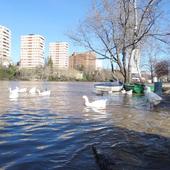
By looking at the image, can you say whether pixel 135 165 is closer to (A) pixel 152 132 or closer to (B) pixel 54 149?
(B) pixel 54 149

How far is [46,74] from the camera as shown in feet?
527

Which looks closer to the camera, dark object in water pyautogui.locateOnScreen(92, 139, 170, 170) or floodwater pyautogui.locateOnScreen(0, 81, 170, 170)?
dark object in water pyautogui.locateOnScreen(92, 139, 170, 170)

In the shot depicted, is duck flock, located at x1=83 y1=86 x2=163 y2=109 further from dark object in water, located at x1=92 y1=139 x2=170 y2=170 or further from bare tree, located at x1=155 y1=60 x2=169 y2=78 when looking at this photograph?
bare tree, located at x1=155 y1=60 x2=169 y2=78

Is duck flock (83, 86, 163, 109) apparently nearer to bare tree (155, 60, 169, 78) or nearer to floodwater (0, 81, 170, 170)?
floodwater (0, 81, 170, 170)

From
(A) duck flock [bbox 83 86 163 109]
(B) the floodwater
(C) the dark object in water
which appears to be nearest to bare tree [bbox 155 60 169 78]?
(A) duck flock [bbox 83 86 163 109]

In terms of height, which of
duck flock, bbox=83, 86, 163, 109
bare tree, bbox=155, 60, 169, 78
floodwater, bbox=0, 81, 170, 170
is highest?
bare tree, bbox=155, 60, 169, 78

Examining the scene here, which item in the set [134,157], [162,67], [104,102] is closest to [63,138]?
[134,157]

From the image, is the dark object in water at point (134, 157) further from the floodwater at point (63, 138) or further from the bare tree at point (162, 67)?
the bare tree at point (162, 67)

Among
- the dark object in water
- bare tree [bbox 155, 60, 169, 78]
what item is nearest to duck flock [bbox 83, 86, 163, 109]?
the dark object in water

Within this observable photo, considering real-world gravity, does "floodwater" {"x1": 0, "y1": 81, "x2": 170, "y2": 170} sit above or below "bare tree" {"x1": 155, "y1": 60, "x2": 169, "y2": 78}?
below

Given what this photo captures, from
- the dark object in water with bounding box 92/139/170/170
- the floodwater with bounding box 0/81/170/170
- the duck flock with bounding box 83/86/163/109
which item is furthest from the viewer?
the duck flock with bounding box 83/86/163/109

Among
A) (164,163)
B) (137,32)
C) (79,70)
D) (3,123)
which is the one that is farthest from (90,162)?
(79,70)

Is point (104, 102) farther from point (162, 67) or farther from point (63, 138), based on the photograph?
point (162, 67)

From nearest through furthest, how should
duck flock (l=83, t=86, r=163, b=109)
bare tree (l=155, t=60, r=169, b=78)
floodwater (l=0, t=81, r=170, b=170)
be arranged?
floodwater (l=0, t=81, r=170, b=170)
duck flock (l=83, t=86, r=163, b=109)
bare tree (l=155, t=60, r=169, b=78)
